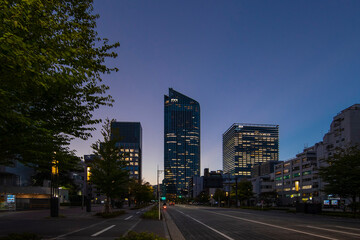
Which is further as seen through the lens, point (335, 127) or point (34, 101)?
point (335, 127)

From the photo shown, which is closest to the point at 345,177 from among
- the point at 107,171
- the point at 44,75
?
the point at 107,171

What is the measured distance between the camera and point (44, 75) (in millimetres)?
7711

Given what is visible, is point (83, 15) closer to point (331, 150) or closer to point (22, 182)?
point (22, 182)

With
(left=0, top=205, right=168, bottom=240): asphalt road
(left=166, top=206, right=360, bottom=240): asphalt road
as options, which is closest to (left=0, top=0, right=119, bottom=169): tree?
(left=0, top=205, right=168, bottom=240): asphalt road

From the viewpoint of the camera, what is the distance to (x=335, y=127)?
112812 mm

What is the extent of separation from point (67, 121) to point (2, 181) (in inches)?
2219

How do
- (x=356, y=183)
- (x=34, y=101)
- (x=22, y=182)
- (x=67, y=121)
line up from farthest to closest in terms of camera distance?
(x=22, y=182) < (x=356, y=183) < (x=67, y=121) < (x=34, y=101)

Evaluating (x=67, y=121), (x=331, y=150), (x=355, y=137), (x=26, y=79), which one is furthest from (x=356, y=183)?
(x=331, y=150)

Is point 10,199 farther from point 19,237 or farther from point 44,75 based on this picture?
point 44,75

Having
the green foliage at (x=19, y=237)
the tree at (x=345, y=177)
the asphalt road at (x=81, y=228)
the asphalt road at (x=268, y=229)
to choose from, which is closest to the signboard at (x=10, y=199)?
the asphalt road at (x=81, y=228)

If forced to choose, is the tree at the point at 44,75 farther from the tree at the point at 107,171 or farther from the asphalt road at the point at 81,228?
the tree at the point at 107,171

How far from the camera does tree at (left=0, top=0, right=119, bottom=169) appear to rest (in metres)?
7.12

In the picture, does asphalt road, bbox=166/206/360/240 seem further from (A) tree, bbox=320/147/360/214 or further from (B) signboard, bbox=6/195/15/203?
(B) signboard, bbox=6/195/15/203

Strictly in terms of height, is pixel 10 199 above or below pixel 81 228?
below
